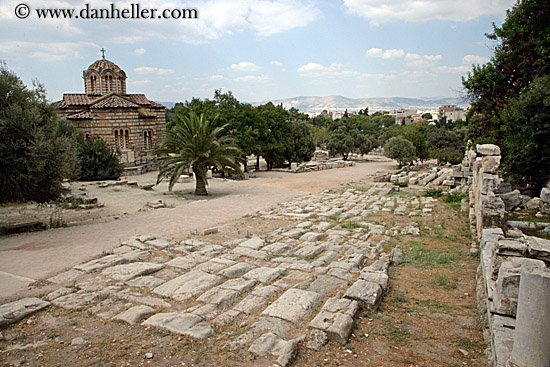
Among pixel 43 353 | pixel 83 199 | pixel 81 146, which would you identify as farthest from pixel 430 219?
pixel 81 146

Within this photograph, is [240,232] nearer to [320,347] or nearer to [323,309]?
[323,309]

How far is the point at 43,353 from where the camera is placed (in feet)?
12.6

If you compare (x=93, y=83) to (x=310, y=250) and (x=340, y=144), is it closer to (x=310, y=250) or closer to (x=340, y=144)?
(x=340, y=144)

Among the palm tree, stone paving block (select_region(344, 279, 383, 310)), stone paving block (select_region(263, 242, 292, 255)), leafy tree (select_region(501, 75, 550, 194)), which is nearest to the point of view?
stone paving block (select_region(344, 279, 383, 310))

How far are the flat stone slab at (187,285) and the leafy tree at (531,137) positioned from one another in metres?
13.2

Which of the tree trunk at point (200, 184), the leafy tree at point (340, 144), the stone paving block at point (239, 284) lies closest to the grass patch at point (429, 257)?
the stone paving block at point (239, 284)

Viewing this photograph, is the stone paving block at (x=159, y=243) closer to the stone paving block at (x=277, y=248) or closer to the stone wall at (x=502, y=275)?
the stone paving block at (x=277, y=248)

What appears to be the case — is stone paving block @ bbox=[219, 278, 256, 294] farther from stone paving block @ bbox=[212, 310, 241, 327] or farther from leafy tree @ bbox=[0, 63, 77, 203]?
leafy tree @ bbox=[0, 63, 77, 203]

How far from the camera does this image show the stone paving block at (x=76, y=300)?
16.1 feet

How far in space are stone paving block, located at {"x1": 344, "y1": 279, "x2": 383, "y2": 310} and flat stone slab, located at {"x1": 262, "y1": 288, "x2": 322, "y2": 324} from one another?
1.61 ft

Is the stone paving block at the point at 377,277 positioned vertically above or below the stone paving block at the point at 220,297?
below

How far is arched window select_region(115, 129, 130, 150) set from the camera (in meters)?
30.7

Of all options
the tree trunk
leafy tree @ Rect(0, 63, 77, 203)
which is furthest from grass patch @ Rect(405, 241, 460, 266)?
the tree trunk

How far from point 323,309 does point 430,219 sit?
7.83m
